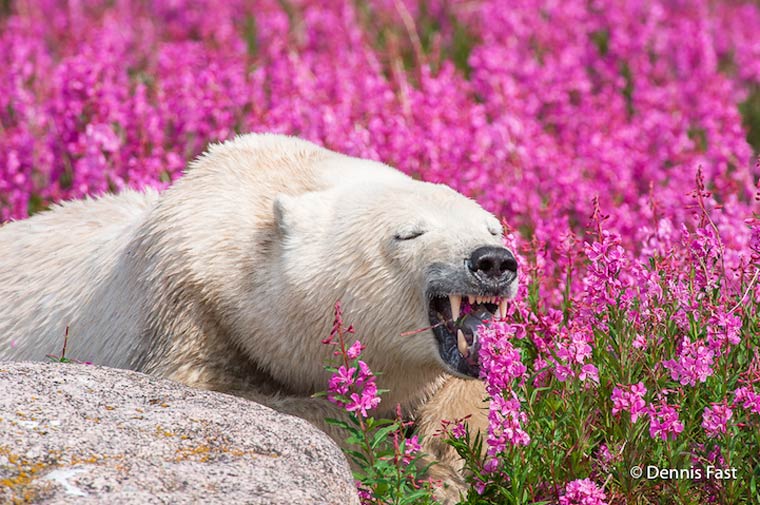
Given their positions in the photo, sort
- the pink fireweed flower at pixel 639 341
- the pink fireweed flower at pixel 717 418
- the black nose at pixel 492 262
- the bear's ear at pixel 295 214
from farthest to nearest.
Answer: the bear's ear at pixel 295 214 → the black nose at pixel 492 262 → the pink fireweed flower at pixel 639 341 → the pink fireweed flower at pixel 717 418

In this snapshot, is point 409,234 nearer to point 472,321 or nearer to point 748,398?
point 472,321

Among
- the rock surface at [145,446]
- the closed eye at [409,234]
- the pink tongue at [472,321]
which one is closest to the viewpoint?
the rock surface at [145,446]

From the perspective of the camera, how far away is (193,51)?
8.55 meters

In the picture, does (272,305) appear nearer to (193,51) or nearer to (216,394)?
(216,394)

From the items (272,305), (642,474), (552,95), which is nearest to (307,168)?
(272,305)

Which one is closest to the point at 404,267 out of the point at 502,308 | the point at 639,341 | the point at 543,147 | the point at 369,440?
the point at 502,308

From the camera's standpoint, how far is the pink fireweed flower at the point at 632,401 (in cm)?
339

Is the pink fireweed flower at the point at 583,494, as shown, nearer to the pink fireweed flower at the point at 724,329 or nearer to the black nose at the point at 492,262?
the pink fireweed flower at the point at 724,329

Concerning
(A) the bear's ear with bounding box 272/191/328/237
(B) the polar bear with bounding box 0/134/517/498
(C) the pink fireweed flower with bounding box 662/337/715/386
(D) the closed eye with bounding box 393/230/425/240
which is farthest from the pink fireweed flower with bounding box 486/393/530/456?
(A) the bear's ear with bounding box 272/191/328/237

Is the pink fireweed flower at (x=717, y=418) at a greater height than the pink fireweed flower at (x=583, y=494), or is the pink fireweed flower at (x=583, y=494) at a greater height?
the pink fireweed flower at (x=717, y=418)

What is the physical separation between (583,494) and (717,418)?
1.39 ft

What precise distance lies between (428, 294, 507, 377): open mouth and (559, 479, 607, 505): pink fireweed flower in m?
0.61

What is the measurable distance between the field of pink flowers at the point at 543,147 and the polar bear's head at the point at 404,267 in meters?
0.25

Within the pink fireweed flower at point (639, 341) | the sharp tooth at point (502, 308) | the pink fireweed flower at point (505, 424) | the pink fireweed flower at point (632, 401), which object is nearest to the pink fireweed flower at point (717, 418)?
the pink fireweed flower at point (632, 401)
